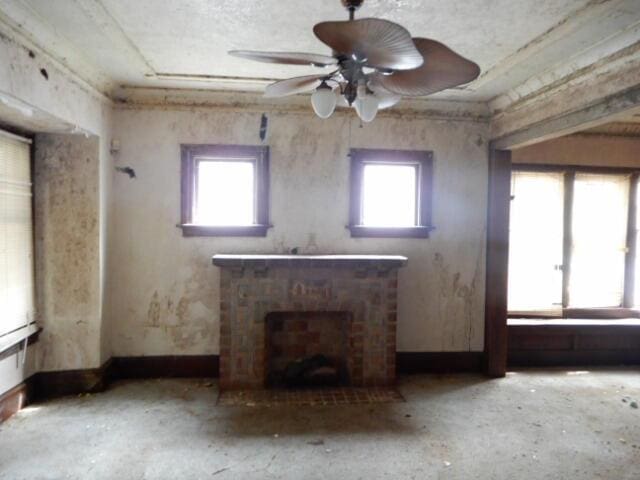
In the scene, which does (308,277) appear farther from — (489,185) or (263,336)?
(489,185)

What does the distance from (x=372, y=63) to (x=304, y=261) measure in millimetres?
2088

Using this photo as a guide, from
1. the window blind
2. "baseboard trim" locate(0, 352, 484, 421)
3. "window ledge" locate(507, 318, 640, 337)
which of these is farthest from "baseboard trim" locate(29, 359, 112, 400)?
"window ledge" locate(507, 318, 640, 337)

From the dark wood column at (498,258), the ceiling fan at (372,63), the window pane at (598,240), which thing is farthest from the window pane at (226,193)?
the window pane at (598,240)

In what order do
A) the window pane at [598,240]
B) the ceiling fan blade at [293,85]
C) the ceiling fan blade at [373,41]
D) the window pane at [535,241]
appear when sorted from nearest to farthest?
the ceiling fan blade at [373,41] → the ceiling fan blade at [293,85] → the window pane at [535,241] → the window pane at [598,240]

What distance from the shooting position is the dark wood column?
159 inches

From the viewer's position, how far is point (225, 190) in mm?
3967

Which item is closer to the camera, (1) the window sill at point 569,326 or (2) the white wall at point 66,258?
(2) the white wall at point 66,258

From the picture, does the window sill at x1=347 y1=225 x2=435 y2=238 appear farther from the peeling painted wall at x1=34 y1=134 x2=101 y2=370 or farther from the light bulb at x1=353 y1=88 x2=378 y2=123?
the peeling painted wall at x1=34 y1=134 x2=101 y2=370

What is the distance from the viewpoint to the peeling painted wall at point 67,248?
11.2 feet

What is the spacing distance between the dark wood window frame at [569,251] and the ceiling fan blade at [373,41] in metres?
3.33

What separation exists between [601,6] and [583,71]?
0.77 metres

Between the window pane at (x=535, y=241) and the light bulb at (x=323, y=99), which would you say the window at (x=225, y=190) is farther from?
the window pane at (x=535, y=241)

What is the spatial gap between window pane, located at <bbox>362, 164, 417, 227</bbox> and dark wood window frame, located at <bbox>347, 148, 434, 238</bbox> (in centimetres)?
7

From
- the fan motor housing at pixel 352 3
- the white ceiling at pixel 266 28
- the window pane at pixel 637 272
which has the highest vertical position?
the white ceiling at pixel 266 28
